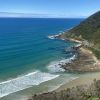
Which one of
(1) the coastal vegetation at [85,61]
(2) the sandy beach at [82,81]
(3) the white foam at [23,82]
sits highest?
(1) the coastal vegetation at [85,61]

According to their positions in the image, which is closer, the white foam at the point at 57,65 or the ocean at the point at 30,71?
the ocean at the point at 30,71

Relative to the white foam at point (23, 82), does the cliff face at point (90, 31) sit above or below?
above

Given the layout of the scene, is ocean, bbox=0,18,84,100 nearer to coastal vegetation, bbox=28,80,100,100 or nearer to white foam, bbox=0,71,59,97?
white foam, bbox=0,71,59,97

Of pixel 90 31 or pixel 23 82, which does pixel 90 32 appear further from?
pixel 23 82

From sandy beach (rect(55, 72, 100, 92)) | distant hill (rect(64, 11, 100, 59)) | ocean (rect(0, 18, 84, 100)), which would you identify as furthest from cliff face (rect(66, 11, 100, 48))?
sandy beach (rect(55, 72, 100, 92))

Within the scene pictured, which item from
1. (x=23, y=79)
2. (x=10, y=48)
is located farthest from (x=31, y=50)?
(x=23, y=79)

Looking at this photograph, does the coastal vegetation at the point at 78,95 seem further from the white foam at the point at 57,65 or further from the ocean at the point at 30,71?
the white foam at the point at 57,65

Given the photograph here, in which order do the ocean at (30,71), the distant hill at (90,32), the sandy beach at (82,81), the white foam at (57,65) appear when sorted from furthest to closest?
1. the distant hill at (90,32)
2. the white foam at (57,65)
3. the sandy beach at (82,81)
4. the ocean at (30,71)

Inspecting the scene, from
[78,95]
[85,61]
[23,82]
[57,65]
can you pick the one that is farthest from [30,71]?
[78,95]

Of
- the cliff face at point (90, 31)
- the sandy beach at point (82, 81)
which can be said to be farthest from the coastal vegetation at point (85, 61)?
the sandy beach at point (82, 81)
